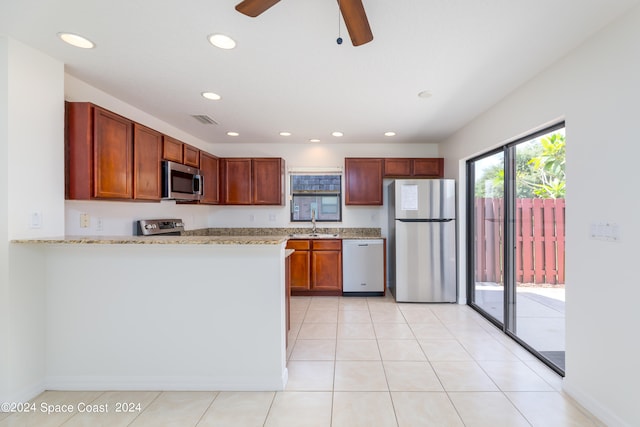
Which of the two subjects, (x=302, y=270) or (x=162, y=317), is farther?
(x=302, y=270)

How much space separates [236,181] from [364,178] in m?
2.02

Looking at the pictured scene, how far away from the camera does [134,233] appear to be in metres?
3.11

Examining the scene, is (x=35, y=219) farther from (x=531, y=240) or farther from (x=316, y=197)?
(x=531, y=240)

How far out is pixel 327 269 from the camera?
168 inches

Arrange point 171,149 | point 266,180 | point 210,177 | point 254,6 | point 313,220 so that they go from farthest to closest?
point 313,220 → point 266,180 → point 210,177 → point 171,149 → point 254,6

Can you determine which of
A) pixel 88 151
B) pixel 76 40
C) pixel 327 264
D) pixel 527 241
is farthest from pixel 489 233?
pixel 76 40

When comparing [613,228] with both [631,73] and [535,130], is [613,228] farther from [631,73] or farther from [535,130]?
[535,130]

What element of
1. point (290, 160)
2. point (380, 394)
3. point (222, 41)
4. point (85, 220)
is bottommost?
point (380, 394)

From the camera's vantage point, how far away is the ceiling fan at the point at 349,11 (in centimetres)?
128

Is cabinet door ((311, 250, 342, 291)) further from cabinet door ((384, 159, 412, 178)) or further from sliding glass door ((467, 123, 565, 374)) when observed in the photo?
sliding glass door ((467, 123, 565, 374))

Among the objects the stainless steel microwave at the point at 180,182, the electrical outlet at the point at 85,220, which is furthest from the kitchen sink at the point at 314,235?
the electrical outlet at the point at 85,220

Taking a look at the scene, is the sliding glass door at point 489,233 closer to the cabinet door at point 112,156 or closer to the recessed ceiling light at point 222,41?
the recessed ceiling light at point 222,41

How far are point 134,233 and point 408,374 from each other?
9.93 feet

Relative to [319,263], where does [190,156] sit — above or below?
above
